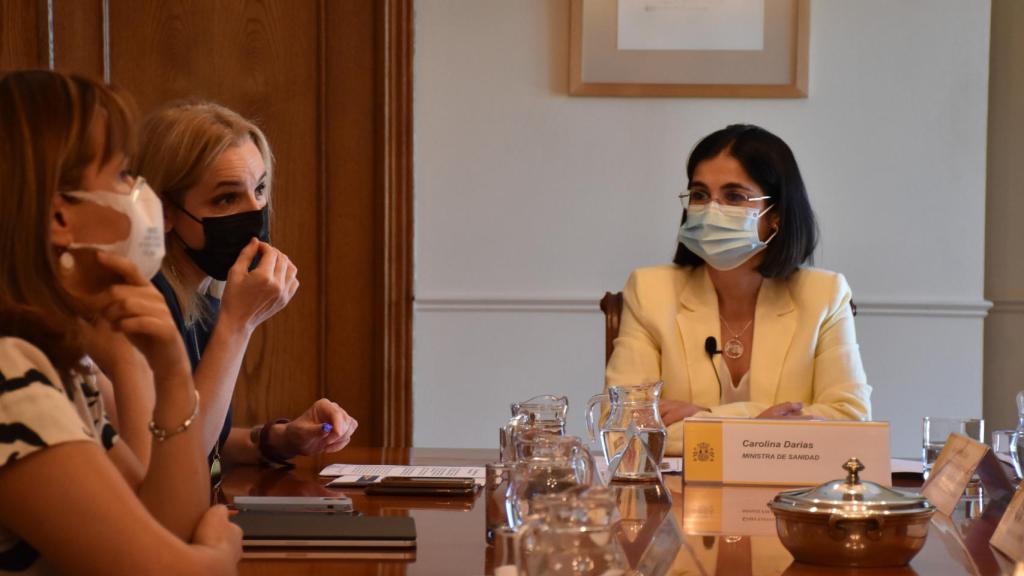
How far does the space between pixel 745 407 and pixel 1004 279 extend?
157 cm

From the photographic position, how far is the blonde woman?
2.17 m

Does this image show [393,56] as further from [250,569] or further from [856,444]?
[250,569]

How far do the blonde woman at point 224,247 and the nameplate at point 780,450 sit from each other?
664 mm

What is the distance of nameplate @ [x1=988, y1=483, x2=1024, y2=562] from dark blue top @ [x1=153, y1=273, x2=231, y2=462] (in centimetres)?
122

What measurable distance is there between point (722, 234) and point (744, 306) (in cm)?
20

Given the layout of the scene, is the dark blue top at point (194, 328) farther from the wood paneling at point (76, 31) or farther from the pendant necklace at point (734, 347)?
the wood paneling at point (76, 31)

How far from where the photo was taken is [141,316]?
4.08 feet

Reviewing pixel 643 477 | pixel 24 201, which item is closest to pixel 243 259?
pixel 643 477

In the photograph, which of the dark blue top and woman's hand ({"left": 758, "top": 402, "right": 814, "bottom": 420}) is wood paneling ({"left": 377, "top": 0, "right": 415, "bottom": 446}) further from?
woman's hand ({"left": 758, "top": 402, "right": 814, "bottom": 420})

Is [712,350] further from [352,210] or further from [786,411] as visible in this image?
[352,210]

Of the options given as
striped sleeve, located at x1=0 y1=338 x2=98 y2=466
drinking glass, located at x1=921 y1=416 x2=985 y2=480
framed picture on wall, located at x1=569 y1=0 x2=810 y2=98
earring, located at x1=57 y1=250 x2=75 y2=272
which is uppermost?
framed picture on wall, located at x1=569 y1=0 x2=810 y2=98

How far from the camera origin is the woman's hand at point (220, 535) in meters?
1.27

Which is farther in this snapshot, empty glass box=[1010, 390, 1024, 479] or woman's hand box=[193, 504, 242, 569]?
empty glass box=[1010, 390, 1024, 479]

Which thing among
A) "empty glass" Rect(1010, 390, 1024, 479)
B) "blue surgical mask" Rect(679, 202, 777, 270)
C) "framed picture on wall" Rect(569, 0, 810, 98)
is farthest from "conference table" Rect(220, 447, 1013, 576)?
"framed picture on wall" Rect(569, 0, 810, 98)
